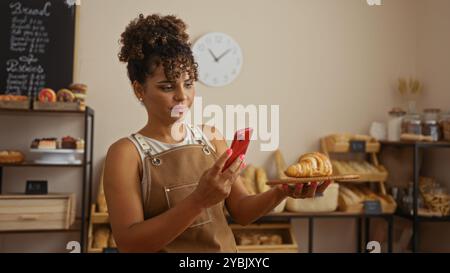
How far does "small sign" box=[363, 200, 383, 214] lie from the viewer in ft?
4.73

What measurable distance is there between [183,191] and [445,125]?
116 centimetres

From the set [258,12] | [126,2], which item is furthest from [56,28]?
[126,2]

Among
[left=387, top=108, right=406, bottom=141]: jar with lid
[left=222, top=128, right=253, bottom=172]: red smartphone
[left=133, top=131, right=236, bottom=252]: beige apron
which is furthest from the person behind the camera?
[left=387, top=108, right=406, bottom=141]: jar with lid

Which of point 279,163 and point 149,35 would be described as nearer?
point 149,35

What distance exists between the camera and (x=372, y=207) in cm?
144

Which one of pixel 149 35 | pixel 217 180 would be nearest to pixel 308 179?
pixel 217 180

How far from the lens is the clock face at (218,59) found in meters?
1.10

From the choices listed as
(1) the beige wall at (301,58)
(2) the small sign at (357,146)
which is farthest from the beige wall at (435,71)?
(2) the small sign at (357,146)

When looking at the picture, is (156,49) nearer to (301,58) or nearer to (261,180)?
(301,58)

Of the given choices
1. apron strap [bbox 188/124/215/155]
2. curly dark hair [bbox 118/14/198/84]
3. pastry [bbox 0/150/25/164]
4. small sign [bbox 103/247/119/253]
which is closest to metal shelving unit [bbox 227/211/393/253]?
small sign [bbox 103/247/119/253]

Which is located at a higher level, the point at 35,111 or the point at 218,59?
the point at 218,59

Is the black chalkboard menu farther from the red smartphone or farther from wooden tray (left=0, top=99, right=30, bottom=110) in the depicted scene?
the red smartphone

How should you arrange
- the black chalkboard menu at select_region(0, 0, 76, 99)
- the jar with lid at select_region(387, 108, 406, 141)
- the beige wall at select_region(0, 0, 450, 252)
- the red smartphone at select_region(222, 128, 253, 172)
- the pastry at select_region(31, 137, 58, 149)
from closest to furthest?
the red smartphone at select_region(222, 128, 253, 172)
the beige wall at select_region(0, 0, 450, 252)
the black chalkboard menu at select_region(0, 0, 76, 99)
the pastry at select_region(31, 137, 58, 149)
the jar with lid at select_region(387, 108, 406, 141)

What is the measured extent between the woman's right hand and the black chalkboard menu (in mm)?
986
